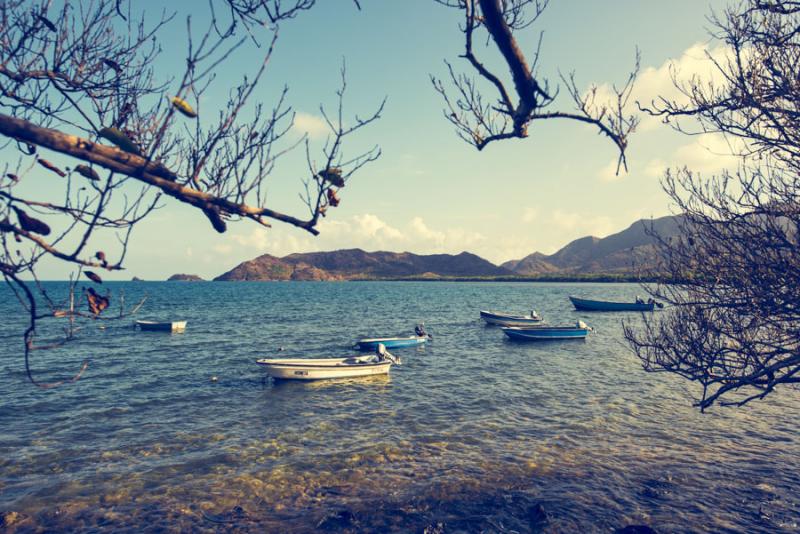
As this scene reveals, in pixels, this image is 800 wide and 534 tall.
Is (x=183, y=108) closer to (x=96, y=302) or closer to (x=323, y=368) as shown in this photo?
(x=96, y=302)

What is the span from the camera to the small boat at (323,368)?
2436 centimetres

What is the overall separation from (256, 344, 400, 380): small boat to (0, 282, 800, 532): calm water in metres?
0.62

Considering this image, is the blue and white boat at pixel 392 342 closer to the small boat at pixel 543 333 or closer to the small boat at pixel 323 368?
the small boat at pixel 323 368

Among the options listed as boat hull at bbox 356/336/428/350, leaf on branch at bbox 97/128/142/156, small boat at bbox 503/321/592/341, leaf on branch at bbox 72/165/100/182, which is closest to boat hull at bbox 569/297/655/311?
small boat at bbox 503/321/592/341

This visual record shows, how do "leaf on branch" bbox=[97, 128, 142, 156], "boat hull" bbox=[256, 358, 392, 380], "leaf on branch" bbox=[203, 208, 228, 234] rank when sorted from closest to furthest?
"leaf on branch" bbox=[97, 128, 142, 156], "leaf on branch" bbox=[203, 208, 228, 234], "boat hull" bbox=[256, 358, 392, 380]

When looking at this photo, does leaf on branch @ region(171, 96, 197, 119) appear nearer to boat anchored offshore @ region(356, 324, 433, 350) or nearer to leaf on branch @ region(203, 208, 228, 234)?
leaf on branch @ region(203, 208, 228, 234)

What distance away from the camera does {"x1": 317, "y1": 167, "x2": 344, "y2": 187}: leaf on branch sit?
12.6 ft

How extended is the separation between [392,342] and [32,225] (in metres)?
33.2

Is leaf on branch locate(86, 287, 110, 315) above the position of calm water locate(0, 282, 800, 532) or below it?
above

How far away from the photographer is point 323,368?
2483 centimetres

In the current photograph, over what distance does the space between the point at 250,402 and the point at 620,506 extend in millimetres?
15709

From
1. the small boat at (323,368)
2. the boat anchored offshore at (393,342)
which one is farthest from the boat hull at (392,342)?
the small boat at (323,368)

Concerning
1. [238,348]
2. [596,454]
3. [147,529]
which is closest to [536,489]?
[596,454]

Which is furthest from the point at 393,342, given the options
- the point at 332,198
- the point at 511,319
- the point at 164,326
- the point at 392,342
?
the point at 332,198
